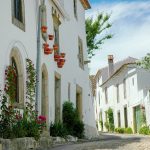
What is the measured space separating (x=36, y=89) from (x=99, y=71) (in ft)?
135

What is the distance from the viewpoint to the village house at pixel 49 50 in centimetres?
1425

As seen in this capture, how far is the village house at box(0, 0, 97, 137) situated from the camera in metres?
14.2

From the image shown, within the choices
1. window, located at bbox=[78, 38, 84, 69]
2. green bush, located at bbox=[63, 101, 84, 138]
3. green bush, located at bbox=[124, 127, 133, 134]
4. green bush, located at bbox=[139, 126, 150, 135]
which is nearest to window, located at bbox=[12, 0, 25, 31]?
green bush, located at bbox=[63, 101, 84, 138]

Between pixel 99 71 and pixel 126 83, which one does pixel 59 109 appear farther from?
pixel 99 71

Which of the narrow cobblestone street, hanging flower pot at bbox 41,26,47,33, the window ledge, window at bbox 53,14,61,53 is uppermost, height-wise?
window at bbox 53,14,61,53

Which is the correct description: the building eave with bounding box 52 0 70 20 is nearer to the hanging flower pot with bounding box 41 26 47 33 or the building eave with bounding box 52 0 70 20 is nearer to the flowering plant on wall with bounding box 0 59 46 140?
the hanging flower pot with bounding box 41 26 47 33

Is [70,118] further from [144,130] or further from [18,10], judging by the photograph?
[144,130]

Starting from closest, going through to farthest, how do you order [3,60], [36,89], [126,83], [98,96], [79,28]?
1. [3,60]
2. [36,89]
3. [79,28]
4. [126,83]
5. [98,96]

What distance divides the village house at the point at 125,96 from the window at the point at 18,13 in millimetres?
20921

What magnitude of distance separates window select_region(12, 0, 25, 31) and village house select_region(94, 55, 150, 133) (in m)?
20.9

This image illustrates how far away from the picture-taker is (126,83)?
41.5 metres

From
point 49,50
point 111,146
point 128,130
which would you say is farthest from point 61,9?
point 128,130

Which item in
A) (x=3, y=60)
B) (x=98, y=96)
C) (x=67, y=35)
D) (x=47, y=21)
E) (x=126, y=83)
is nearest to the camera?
(x=3, y=60)

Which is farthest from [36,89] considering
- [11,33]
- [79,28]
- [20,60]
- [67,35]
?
[79,28]
